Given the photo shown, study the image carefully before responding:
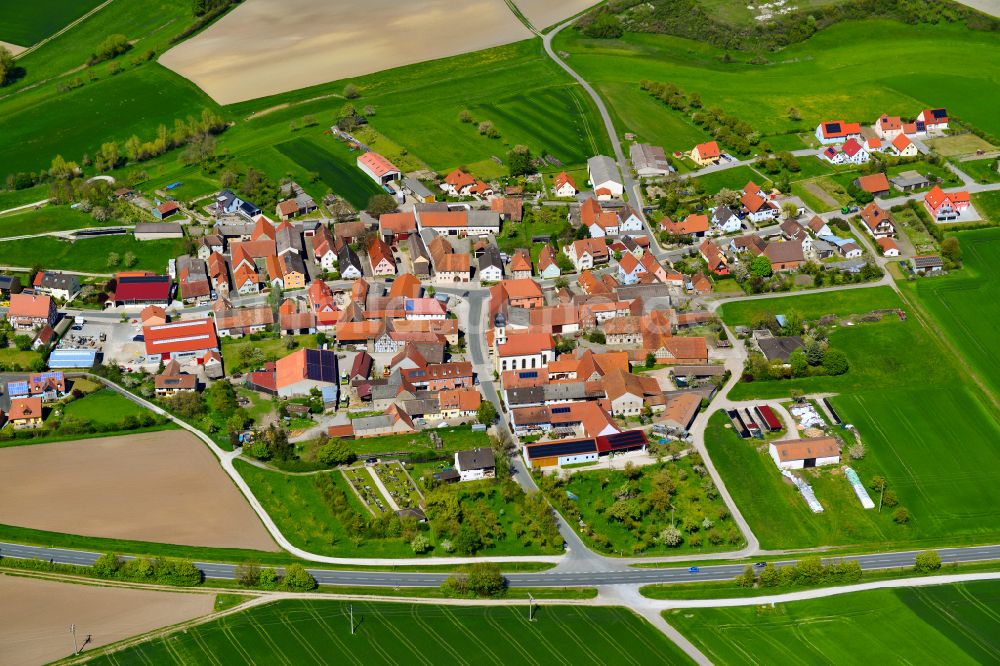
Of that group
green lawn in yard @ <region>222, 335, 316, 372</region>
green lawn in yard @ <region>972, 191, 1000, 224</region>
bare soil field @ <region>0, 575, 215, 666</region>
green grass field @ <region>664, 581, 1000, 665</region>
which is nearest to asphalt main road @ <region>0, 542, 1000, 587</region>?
bare soil field @ <region>0, 575, 215, 666</region>

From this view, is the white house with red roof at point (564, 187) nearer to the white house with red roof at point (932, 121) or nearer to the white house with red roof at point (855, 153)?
the white house with red roof at point (855, 153)

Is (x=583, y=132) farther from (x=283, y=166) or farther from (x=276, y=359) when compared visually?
(x=276, y=359)

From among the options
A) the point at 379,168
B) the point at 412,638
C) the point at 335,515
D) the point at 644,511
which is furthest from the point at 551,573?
the point at 379,168

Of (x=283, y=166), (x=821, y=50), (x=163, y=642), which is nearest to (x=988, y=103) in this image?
(x=821, y=50)

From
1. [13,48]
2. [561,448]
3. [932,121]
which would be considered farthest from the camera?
[13,48]

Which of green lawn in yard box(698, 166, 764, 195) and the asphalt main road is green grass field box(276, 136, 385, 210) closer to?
green lawn in yard box(698, 166, 764, 195)

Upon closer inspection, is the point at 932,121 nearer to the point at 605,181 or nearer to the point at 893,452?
the point at 605,181
